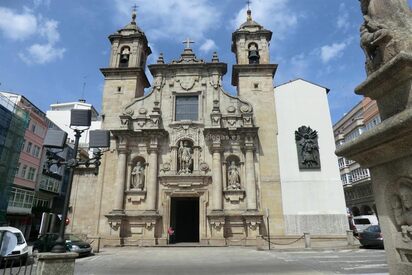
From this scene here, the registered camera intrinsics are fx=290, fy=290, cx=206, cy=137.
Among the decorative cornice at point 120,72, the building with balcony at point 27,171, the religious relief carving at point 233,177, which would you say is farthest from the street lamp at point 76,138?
the building with balcony at point 27,171

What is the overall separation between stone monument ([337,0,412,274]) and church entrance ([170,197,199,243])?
66.5 ft

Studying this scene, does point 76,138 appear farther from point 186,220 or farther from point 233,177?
point 186,220

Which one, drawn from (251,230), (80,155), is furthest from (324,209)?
(80,155)

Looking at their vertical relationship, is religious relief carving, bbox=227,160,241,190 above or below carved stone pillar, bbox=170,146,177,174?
below

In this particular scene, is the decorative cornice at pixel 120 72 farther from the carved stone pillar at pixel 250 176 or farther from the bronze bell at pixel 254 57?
the carved stone pillar at pixel 250 176

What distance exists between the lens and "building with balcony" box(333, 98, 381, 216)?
43.1 metres

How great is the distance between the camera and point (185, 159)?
2205 cm

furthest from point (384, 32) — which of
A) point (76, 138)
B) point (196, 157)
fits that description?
point (196, 157)

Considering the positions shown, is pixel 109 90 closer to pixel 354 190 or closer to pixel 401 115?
pixel 401 115

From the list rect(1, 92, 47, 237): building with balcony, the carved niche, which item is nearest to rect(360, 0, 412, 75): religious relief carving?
the carved niche

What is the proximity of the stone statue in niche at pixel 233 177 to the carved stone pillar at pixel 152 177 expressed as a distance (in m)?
5.51

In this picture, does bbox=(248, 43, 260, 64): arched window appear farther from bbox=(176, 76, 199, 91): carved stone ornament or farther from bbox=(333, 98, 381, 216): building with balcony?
bbox=(333, 98, 381, 216): building with balcony

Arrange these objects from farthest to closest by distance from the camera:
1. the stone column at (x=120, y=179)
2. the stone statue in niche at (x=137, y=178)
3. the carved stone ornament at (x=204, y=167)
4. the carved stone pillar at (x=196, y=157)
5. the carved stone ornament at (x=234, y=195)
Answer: the carved stone pillar at (x=196, y=157), the carved stone ornament at (x=204, y=167), the stone statue in niche at (x=137, y=178), the carved stone ornament at (x=234, y=195), the stone column at (x=120, y=179)

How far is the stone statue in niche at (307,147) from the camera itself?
22312 mm
